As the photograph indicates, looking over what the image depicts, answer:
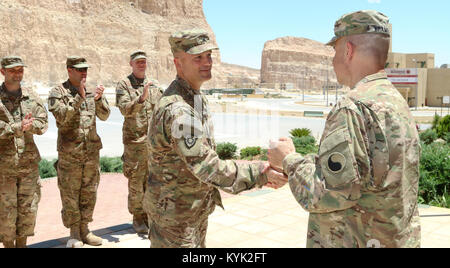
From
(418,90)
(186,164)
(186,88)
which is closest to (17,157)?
(186,88)

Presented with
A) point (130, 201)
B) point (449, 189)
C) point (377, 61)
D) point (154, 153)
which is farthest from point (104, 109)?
point (449, 189)

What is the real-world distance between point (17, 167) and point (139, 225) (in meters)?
1.80

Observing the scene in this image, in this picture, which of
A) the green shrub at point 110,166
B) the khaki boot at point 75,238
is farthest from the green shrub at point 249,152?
the khaki boot at point 75,238

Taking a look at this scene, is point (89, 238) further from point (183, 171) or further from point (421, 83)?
point (421, 83)

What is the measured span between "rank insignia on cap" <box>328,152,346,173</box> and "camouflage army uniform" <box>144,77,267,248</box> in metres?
0.81

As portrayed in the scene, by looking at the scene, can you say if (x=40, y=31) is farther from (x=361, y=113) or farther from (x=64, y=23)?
(x=361, y=113)

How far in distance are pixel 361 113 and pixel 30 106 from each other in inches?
163

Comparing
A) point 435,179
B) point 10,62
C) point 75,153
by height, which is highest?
point 10,62

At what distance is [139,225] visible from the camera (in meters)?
5.81

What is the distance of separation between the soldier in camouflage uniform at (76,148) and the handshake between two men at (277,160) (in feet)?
9.86

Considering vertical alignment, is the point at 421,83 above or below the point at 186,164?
above

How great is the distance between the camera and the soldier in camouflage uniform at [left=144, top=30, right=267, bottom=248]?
2.68 meters

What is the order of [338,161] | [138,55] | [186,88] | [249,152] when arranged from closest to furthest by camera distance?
[338,161]
[186,88]
[138,55]
[249,152]

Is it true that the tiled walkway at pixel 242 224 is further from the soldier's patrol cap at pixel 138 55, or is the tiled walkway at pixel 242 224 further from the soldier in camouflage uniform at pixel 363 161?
the soldier in camouflage uniform at pixel 363 161
